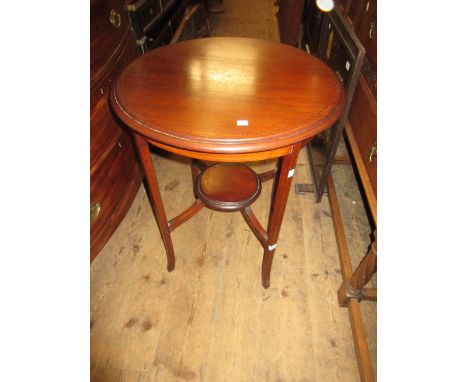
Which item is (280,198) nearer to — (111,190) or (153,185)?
(153,185)

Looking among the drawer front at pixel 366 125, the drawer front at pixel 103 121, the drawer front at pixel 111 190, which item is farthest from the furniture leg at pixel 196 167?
the drawer front at pixel 366 125

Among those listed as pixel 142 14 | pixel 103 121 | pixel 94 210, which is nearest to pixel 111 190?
pixel 94 210

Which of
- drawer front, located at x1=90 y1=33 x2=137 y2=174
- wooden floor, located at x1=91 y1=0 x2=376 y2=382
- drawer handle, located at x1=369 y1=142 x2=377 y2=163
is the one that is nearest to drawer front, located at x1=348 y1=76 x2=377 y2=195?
drawer handle, located at x1=369 y1=142 x2=377 y2=163

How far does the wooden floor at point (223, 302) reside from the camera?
44.9 inches

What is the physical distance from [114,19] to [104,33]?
11cm

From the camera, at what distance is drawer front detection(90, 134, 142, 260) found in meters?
1.12

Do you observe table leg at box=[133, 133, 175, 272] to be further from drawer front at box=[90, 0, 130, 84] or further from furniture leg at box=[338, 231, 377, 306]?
furniture leg at box=[338, 231, 377, 306]

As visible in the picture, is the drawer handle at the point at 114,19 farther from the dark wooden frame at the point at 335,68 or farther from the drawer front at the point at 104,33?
the dark wooden frame at the point at 335,68

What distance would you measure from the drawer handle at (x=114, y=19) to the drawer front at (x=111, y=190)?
0.42 m

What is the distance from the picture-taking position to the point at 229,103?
876 mm

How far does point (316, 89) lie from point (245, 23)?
11.7 ft

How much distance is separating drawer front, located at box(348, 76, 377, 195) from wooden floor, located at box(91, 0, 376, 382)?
57cm
